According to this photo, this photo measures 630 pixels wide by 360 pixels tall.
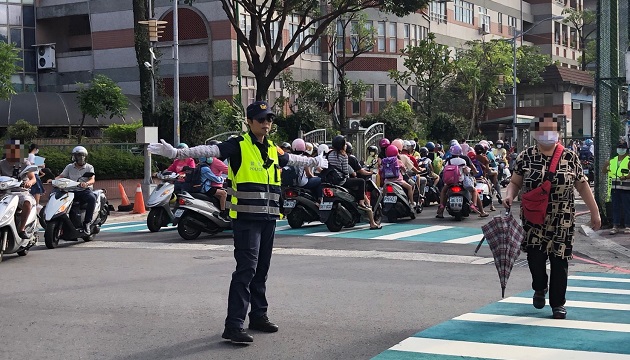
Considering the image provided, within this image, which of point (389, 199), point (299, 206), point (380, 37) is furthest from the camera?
point (380, 37)

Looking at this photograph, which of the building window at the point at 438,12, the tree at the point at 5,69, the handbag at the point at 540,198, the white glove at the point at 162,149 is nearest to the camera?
the white glove at the point at 162,149

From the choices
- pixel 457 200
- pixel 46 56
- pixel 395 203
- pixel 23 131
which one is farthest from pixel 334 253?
pixel 46 56

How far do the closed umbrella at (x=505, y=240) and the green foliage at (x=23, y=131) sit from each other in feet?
103

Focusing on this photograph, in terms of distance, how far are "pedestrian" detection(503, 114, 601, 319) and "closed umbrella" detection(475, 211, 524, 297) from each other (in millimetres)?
81

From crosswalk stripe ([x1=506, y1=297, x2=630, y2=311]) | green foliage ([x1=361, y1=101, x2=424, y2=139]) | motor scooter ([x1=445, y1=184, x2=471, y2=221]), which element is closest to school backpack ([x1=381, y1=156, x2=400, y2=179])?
motor scooter ([x1=445, y1=184, x2=471, y2=221])

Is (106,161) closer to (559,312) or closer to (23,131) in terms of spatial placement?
(23,131)

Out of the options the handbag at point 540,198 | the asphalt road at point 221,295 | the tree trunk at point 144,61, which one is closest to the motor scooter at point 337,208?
the asphalt road at point 221,295

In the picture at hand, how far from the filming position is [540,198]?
26.8 feet

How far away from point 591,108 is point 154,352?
72378 mm

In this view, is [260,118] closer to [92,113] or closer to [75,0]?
[92,113]

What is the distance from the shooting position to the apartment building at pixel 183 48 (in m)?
44.0

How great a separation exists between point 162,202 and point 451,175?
6.34m

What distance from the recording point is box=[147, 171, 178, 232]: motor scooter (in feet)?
58.2

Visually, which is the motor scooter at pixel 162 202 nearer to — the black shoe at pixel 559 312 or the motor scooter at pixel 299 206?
the motor scooter at pixel 299 206
